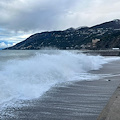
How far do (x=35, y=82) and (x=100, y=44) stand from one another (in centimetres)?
12312

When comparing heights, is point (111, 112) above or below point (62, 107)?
above

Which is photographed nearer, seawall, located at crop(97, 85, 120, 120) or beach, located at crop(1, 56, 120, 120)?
seawall, located at crop(97, 85, 120, 120)

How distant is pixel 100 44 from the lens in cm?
12700

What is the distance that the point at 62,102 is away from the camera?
6.21 metres

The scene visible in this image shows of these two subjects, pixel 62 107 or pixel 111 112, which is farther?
pixel 62 107

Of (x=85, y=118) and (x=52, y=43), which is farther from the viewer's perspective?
(x=52, y=43)

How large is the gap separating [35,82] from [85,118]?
4933 millimetres

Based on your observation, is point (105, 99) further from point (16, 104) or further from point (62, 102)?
point (16, 104)

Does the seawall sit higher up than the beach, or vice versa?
the seawall

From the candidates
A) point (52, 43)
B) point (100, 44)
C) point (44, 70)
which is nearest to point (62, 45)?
point (52, 43)

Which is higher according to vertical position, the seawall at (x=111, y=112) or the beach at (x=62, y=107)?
the seawall at (x=111, y=112)

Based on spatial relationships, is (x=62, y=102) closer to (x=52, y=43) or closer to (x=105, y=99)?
(x=105, y=99)

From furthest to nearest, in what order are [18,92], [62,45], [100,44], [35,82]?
[62,45] → [100,44] → [35,82] → [18,92]

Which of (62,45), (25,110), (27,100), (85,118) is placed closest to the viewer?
(85,118)
